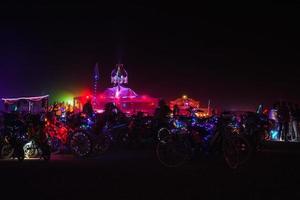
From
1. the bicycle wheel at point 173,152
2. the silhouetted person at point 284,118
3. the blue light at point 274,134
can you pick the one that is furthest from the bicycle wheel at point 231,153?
the blue light at point 274,134

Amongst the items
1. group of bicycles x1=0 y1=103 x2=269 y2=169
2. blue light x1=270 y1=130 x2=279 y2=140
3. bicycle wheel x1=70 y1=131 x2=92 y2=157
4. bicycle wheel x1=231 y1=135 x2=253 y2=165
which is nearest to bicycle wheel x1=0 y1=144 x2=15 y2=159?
group of bicycles x1=0 y1=103 x2=269 y2=169

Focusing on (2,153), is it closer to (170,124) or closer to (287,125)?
(170,124)

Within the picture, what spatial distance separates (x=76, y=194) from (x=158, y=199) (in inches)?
57.0

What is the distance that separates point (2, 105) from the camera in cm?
3900

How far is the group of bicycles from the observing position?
46.8 feet

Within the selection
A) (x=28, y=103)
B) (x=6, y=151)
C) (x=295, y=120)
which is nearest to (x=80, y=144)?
(x=6, y=151)

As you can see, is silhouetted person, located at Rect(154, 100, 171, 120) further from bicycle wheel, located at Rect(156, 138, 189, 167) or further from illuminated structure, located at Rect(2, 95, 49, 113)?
illuminated structure, located at Rect(2, 95, 49, 113)

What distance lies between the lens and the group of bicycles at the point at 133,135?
561 inches

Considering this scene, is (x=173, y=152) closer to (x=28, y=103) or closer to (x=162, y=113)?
(x=162, y=113)

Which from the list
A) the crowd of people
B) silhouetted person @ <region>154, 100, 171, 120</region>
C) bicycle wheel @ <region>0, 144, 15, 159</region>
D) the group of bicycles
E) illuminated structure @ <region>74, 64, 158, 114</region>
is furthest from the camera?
illuminated structure @ <region>74, 64, 158, 114</region>

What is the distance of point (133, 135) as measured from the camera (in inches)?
881

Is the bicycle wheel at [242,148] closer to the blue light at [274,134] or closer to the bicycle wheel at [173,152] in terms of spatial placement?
the bicycle wheel at [173,152]

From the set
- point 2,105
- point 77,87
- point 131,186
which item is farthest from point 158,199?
point 77,87

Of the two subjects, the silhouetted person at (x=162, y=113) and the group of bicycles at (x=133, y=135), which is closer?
the group of bicycles at (x=133, y=135)
